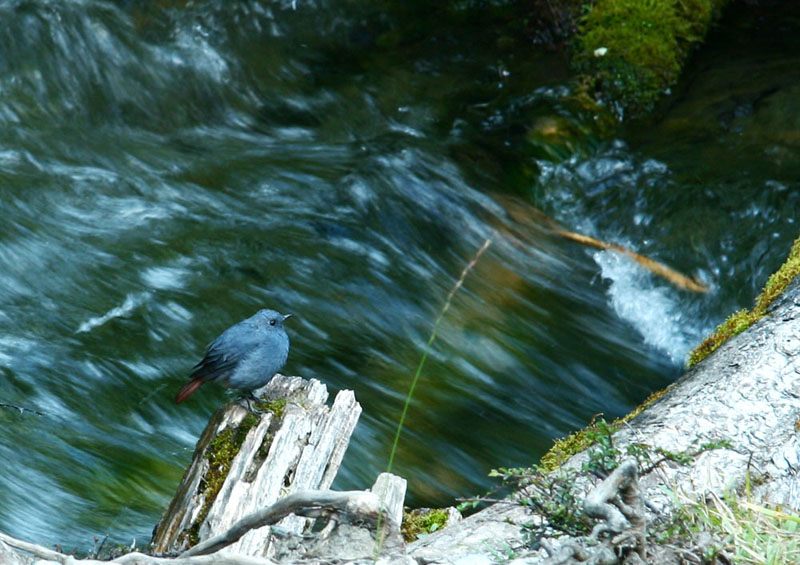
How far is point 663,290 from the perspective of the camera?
8492mm

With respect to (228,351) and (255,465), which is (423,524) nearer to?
(255,465)

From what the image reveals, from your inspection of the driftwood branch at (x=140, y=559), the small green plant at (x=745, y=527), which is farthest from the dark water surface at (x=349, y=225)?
the small green plant at (x=745, y=527)

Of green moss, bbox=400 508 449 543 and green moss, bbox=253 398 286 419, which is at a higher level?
green moss, bbox=253 398 286 419

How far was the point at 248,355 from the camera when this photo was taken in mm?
3957

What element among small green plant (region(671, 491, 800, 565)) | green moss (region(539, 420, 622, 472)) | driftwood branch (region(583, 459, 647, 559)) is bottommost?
green moss (region(539, 420, 622, 472))

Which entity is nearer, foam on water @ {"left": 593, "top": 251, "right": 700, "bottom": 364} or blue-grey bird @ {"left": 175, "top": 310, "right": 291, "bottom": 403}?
blue-grey bird @ {"left": 175, "top": 310, "right": 291, "bottom": 403}

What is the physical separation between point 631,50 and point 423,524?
7823mm

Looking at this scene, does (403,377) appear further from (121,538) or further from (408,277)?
(121,538)

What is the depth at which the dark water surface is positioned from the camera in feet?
19.5

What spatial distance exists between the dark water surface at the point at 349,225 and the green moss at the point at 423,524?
145cm

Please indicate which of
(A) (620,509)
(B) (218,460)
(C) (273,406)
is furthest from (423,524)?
(A) (620,509)

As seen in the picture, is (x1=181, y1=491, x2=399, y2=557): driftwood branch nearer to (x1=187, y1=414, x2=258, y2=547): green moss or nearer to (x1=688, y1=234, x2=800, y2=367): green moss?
(x1=187, y1=414, x2=258, y2=547): green moss

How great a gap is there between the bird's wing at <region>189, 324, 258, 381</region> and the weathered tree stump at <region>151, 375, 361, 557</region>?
24 cm

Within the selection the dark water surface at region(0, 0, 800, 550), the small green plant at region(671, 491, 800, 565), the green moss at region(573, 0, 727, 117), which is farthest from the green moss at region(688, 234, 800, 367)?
the green moss at region(573, 0, 727, 117)
